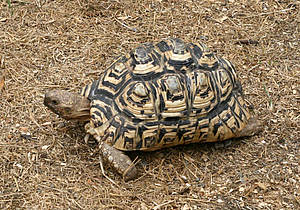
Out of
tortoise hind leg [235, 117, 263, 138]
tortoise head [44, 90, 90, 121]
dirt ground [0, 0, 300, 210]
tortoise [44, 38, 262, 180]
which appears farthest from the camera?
tortoise hind leg [235, 117, 263, 138]

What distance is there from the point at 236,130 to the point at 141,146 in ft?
3.03

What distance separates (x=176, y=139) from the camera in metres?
3.97

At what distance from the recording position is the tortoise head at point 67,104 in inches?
156

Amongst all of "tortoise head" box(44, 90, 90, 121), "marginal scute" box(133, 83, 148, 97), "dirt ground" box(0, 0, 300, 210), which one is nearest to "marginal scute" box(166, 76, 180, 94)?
"marginal scute" box(133, 83, 148, 97)

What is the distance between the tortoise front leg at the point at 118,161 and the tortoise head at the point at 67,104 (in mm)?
396

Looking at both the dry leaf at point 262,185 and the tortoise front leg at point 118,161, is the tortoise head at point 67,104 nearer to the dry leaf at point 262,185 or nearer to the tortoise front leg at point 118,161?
the tortoise front leg at point 118,161

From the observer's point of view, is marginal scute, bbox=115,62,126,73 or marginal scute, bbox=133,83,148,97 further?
marginal scute, bbox=115,62,126,73

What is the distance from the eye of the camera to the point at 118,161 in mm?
3848

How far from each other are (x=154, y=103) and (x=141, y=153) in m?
0.57

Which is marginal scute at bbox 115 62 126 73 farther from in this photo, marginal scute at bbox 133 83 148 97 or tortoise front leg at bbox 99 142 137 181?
tortoise front leg at bbox 99 142 137 181

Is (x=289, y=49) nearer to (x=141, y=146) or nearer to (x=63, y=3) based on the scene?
(x=141, y=146)

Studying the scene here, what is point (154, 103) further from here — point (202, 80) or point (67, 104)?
point (67, 104)

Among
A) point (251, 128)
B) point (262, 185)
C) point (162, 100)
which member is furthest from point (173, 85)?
point (262, 185)

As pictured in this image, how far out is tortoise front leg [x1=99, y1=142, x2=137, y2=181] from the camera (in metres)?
3.83
